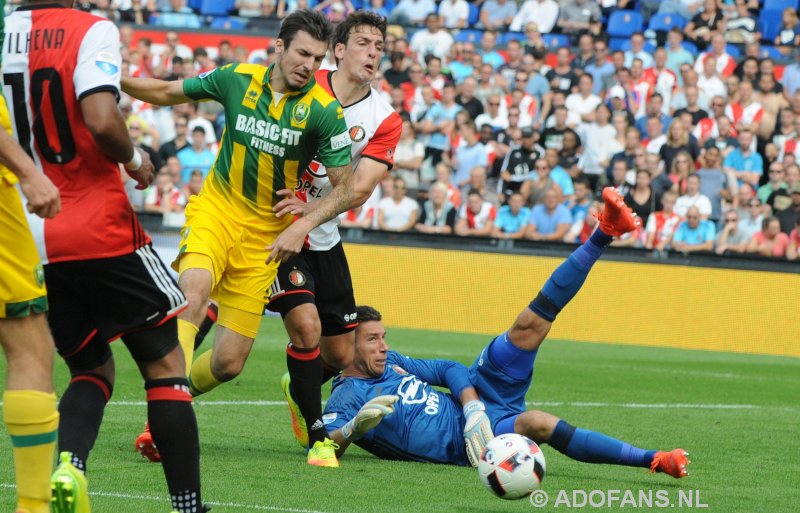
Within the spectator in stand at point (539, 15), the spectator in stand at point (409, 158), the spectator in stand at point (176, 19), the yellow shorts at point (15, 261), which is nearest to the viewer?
the yellow shorts at point (15, 261)

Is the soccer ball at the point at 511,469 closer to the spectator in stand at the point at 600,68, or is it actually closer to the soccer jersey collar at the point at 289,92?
the soccer jersey collar at the point at 289,92

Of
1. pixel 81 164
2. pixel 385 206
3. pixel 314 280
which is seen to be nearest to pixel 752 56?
pixel 385 206

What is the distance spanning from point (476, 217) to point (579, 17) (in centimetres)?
555

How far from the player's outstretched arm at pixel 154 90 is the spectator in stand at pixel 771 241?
11.3 m

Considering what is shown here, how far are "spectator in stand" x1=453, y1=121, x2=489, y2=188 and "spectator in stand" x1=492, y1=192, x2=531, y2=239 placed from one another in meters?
1.06

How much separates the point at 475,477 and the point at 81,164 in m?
3.02

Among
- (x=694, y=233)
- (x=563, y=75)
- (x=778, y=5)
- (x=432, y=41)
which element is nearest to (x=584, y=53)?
(x=563, y=75)

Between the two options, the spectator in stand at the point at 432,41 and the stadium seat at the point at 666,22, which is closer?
the stadium seat at the point at 666,22

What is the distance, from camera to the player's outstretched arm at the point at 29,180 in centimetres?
435

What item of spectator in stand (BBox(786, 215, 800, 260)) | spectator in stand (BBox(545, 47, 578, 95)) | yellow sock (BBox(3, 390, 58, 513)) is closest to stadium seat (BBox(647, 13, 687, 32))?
spectator in stand (BBox(545, 47, 578, 95))

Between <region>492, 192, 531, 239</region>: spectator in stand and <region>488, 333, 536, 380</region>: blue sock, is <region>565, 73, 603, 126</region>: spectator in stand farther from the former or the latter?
<region>488, 333, 536, 380</region>: blue sock

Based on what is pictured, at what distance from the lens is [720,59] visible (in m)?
20.3

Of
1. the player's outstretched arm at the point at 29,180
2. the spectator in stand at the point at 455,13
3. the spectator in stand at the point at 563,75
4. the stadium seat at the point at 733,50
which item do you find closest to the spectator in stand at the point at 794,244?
the spectator in stand at the point at 563,75

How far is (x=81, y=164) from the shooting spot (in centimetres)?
498
